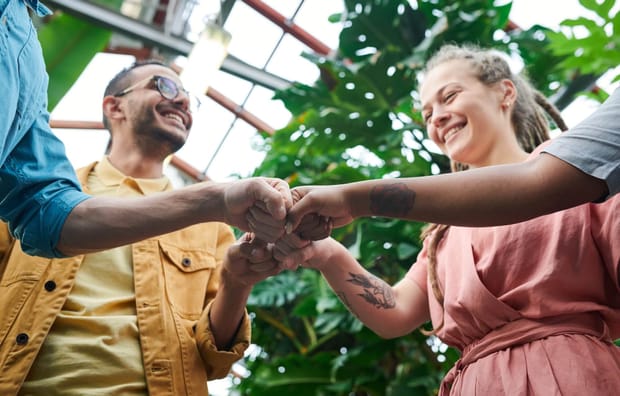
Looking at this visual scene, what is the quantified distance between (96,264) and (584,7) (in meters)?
2.41

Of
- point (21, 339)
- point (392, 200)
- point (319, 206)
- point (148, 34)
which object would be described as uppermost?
point (392, 200)

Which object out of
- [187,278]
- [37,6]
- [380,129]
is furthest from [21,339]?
[380,129]

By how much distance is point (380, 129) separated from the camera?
3.42m

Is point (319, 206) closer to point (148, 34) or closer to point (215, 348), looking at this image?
point (215, 348)

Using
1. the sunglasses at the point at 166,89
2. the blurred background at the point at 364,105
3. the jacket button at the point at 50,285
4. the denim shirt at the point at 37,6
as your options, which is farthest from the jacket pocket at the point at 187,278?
the blurred background at the point at 364,105

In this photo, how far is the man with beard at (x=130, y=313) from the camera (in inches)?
56.2

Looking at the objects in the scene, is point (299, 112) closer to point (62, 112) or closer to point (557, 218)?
point (557, 218)

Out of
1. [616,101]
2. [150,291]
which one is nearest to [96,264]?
[150,291]

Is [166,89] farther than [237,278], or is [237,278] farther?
[166,89]

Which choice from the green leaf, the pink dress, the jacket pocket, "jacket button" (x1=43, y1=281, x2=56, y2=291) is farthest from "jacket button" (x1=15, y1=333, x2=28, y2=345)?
the green leaf

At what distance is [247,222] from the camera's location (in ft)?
4.77

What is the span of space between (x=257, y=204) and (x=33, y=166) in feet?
1.63

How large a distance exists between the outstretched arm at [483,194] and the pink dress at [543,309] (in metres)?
0.19

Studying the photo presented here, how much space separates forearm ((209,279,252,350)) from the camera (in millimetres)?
1593
